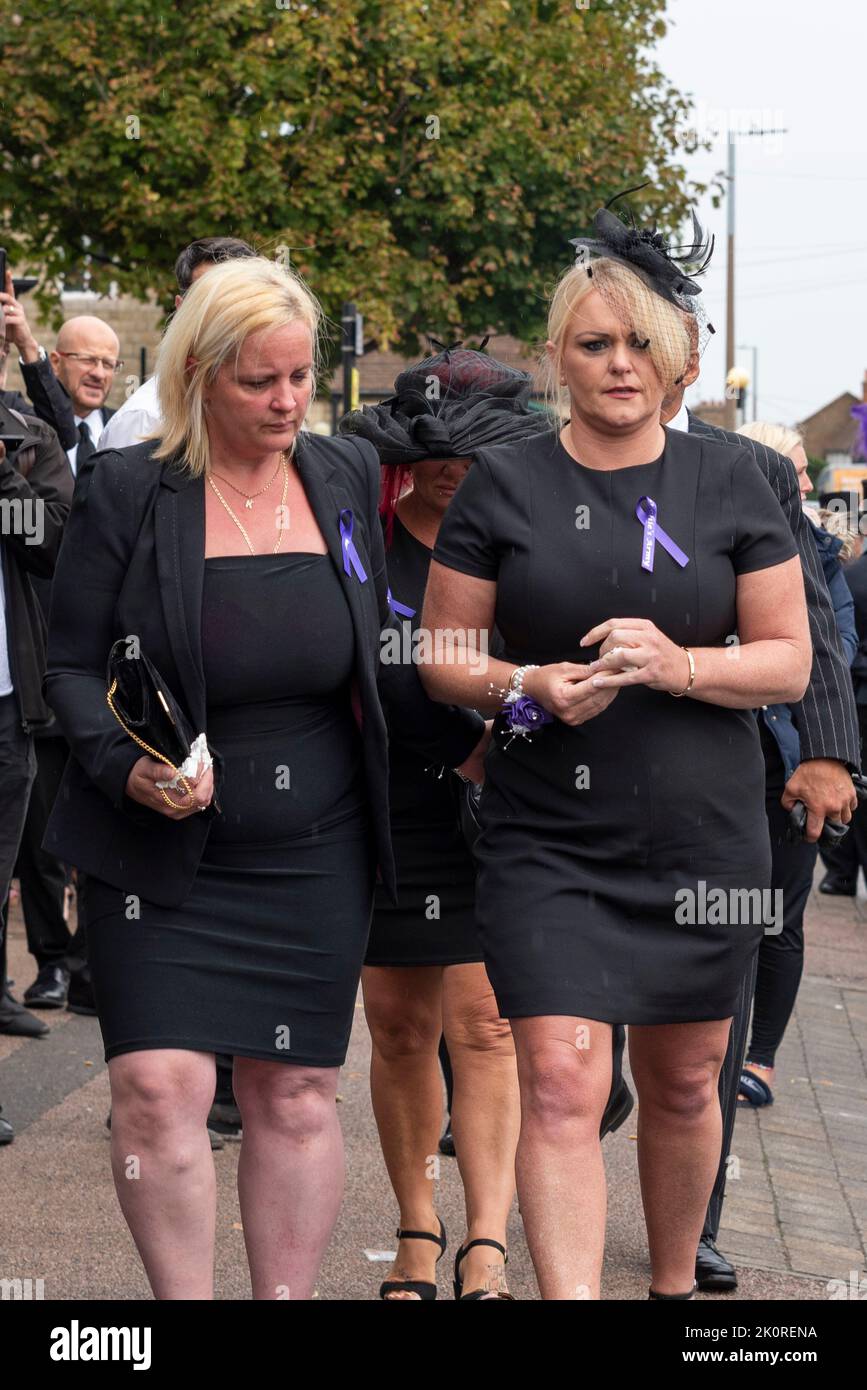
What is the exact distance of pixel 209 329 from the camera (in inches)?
135

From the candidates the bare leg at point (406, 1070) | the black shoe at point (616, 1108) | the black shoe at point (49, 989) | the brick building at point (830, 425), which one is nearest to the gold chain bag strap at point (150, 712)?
the bare leg at point (406, 1070)

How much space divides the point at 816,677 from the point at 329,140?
57.7 feet

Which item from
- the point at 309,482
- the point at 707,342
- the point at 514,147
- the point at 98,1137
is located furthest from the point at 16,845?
the point at 514,147

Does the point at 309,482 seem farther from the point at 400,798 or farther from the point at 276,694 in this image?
the point at 400,798

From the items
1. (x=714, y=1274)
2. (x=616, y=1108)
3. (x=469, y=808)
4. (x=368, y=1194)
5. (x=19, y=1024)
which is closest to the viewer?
(x=469, y=808)

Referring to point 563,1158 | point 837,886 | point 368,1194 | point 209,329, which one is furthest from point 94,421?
point 837,886

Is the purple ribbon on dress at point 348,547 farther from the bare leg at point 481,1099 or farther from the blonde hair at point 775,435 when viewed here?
the blonde hair at point 775,435

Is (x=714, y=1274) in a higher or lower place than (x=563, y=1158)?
lower

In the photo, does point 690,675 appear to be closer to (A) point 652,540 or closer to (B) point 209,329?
(A) point 652,540

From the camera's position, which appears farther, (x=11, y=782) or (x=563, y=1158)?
(x=11, y=782)

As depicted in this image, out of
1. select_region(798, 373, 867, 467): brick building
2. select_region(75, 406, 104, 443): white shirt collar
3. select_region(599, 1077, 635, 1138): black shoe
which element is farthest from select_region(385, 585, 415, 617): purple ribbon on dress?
select_region(798, 373, 867, 467): brick building

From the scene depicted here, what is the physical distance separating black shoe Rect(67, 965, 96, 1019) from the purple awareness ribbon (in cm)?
417

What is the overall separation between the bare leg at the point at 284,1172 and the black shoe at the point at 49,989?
379cm

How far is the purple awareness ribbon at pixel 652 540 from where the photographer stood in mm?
3545
